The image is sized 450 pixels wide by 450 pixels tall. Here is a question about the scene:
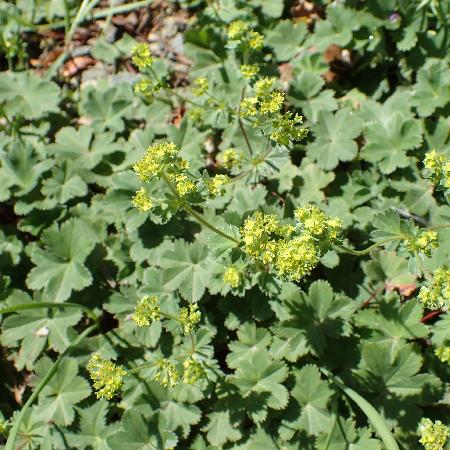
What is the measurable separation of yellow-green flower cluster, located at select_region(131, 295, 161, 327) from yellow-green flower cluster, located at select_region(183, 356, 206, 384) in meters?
0.32

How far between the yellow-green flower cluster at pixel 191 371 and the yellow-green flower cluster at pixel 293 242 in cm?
71

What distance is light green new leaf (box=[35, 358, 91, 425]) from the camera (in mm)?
3668

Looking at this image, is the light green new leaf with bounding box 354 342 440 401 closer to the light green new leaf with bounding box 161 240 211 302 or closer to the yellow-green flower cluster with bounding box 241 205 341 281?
the yellow-green flower cluster with bounding box 241 205 341 281

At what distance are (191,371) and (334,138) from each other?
2021mm

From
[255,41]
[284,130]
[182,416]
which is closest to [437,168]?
[284,130]

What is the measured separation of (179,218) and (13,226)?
1.41m

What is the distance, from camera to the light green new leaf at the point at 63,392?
3668 mm

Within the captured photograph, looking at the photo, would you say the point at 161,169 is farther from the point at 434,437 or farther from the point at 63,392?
the point at 434,437

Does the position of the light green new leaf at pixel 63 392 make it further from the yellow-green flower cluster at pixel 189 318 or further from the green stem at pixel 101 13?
the green stem at pixel 101 13

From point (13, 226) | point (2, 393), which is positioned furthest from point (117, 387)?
point (13, 226)

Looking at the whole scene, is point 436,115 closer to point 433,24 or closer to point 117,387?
point 433,24

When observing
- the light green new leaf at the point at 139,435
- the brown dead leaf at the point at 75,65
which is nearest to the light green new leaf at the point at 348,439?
the light green new leaf at the point at 139,435

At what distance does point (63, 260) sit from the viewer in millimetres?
3994

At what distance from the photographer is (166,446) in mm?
3480
